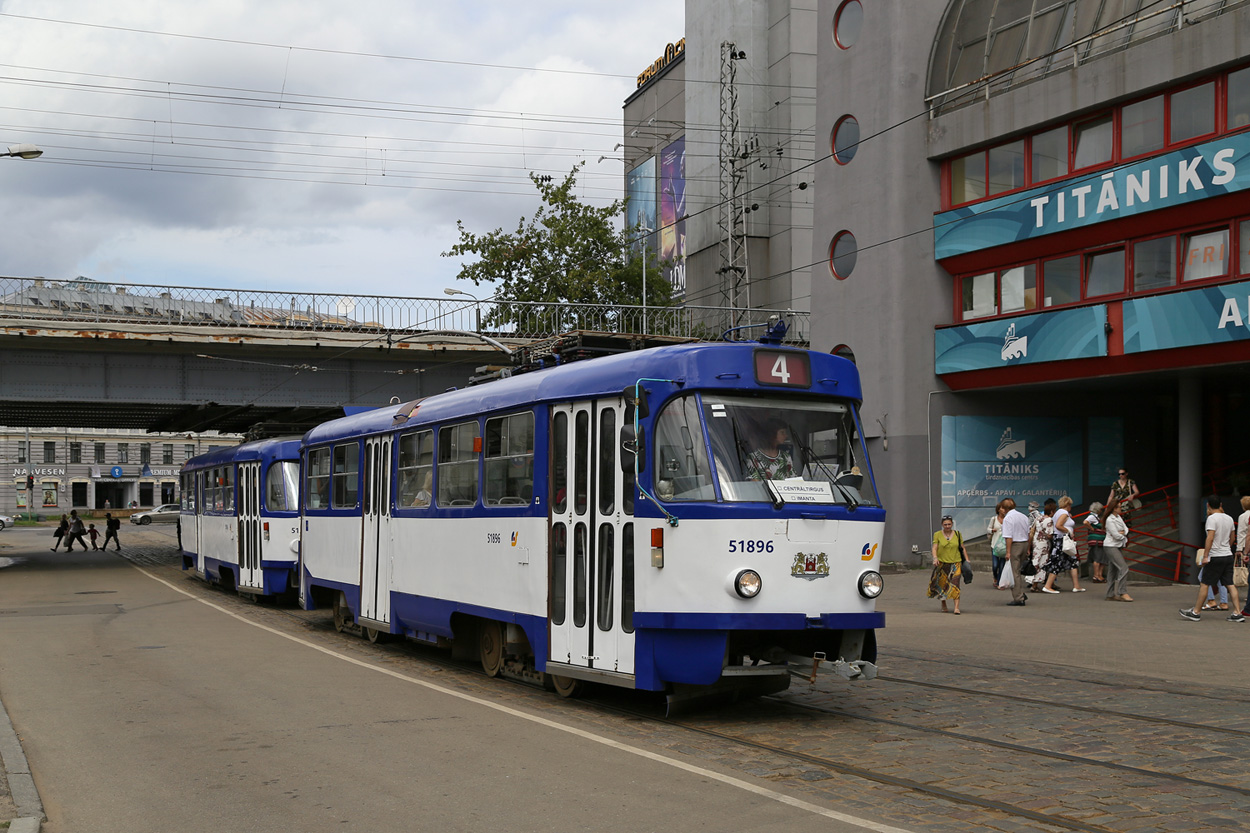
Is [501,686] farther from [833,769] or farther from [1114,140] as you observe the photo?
[1114,140]

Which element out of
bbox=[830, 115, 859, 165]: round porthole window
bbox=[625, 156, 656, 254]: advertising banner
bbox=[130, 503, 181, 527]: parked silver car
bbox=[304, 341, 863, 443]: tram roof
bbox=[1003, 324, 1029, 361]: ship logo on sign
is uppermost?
bbox=[625, 156, 656, 254]: advertising banner

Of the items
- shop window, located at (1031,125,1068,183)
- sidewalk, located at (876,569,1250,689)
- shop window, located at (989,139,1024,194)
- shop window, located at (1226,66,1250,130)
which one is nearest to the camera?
sidewalk, located at (876,569,1250,689)

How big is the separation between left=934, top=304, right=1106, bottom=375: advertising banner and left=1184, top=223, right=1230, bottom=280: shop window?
6.82 feet

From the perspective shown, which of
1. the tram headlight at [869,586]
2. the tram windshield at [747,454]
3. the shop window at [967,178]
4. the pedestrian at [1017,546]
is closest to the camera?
the tram windshield at [747,454]

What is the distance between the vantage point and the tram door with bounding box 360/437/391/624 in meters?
→ 14.6

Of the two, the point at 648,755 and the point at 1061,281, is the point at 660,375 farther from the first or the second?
the point at 1061,281

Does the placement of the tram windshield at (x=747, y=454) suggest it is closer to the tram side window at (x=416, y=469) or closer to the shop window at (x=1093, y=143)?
the tram side window at (x=416, y=469)

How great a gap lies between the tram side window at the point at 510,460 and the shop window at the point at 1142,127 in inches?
689

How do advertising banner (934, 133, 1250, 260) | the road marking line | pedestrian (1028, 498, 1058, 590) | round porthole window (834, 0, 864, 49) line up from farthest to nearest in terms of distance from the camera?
round porthole window (834, 0, 864, 49)
advertising banner (934, 133, 1250, 260)
pedestrian (1028, 498, 1058, 590)
the road marking line

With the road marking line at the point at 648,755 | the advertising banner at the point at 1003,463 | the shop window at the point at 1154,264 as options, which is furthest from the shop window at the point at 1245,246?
the road marking line at the point at 648,755

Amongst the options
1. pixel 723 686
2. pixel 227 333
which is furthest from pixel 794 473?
pixel 227 333

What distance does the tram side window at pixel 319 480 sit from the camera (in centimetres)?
1716

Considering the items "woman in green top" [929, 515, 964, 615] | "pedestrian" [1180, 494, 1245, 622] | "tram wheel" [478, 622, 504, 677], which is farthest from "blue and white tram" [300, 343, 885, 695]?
"woman in green top" [929, 515, 964, 615]

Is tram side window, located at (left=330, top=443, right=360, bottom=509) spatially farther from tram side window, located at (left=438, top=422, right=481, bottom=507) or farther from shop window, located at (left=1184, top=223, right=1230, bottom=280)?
shop window, located at (left=1184, top=223, right=1230, bottom=280)
